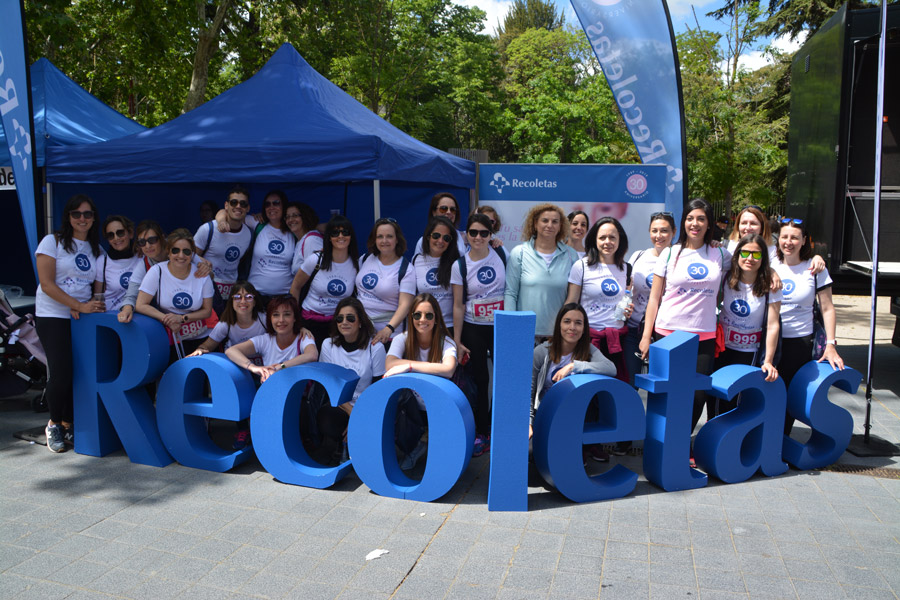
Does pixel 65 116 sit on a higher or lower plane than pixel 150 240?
higher

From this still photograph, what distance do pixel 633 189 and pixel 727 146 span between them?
312 inches

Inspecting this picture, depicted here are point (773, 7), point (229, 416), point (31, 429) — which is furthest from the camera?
point (773, 7)

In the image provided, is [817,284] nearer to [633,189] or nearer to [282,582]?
[633,189]

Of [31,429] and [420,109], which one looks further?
[420,109]

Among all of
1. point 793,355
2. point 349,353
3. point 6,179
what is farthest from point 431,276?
point 6,179

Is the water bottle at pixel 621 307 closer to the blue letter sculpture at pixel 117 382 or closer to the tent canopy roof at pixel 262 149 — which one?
the tent canopy roof at pixel 262 149

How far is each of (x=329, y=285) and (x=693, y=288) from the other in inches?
95.1

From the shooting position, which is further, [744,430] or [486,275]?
[486,275]

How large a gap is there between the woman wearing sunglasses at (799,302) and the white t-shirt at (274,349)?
3.14 meters

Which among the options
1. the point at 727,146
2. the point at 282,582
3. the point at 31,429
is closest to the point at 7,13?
the point at 31,429

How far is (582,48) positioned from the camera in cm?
2638

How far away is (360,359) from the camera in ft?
14.0

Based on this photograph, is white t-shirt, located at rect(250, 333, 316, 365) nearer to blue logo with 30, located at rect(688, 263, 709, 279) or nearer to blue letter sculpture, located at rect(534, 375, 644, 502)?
blue letter sculpture, located at rect(534, 375, 644, 502)

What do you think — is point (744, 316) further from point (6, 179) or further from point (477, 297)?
point (6, 179)
